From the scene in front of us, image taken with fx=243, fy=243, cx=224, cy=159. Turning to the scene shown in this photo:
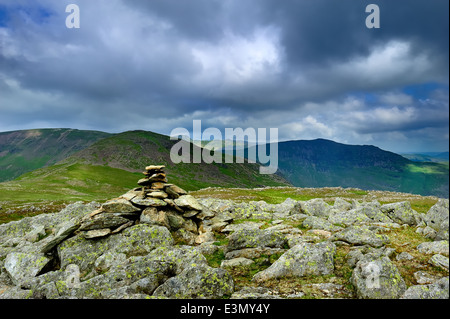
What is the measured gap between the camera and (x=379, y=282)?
37.8 feet

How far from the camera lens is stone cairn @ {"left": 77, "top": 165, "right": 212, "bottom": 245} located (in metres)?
21.6

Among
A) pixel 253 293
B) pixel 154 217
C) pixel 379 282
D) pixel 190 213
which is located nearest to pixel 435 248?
pixel 379 282

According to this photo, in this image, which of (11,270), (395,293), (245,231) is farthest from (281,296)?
(11,270)

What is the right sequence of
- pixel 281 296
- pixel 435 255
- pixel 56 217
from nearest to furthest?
pixel 281 296
pixel 435 255
pixel 56 217

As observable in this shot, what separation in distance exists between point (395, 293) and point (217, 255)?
11623mm

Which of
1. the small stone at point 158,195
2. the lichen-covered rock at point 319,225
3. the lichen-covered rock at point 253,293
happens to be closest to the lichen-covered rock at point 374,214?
the lichen-covered rock at point 319,225

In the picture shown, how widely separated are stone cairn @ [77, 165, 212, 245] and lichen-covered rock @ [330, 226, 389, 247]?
12.3m

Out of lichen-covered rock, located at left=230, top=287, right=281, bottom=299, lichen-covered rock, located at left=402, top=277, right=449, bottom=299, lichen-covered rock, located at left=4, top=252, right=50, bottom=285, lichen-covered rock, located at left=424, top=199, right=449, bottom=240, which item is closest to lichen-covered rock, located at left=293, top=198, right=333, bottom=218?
lichen-covered rock, located at left=424, top=199, right=449, bottom=240

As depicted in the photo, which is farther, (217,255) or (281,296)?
(217,255)

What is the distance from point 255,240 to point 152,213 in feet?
33.7

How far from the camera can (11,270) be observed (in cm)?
1853

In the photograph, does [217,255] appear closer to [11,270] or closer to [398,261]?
[398,261]

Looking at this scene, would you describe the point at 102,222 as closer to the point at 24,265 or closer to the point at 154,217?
the point at 154,217
